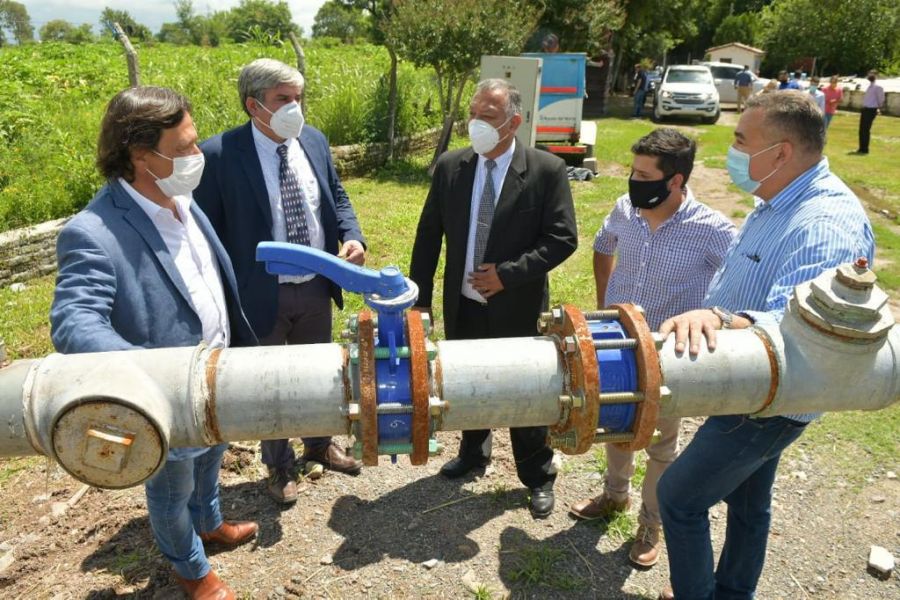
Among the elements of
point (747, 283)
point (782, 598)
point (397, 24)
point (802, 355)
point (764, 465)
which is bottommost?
point (782, 598)

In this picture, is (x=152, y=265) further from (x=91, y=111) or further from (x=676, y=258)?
(x=91, y=111)

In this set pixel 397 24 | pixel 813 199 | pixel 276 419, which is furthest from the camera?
pixel 397 24

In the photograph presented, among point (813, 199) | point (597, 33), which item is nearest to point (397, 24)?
point (813, 199)

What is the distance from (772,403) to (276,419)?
93cm

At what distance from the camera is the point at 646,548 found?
2.95 meters

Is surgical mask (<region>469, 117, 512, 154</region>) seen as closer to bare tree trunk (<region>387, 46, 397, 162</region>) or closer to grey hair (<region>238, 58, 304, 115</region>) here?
grey hair (<region>238, 58, 304, 115</region>)

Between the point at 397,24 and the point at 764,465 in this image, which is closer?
the point at 764,465

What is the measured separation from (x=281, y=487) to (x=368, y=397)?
2462mm

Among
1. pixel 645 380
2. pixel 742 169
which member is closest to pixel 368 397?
pixel 645 380

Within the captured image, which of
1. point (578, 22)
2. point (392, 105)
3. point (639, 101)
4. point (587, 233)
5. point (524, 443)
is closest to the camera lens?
point (524, 443)

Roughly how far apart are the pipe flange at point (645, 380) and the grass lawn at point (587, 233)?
3.27m

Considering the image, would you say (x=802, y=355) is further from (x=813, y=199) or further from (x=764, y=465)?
(x=764, y=465)

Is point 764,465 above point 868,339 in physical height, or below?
below

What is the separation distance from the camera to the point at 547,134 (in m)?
11.9
